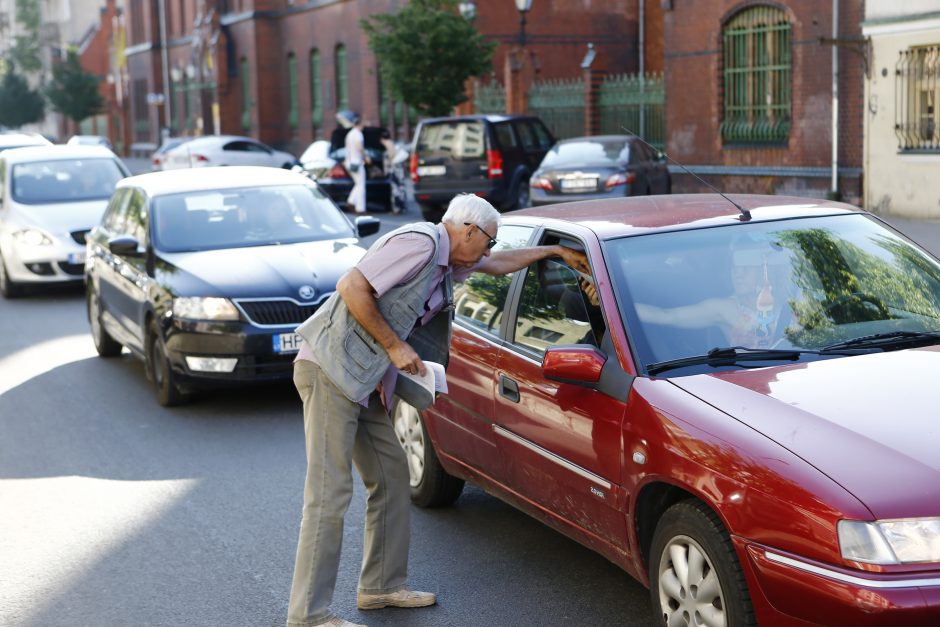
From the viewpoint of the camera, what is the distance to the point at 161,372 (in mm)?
9773

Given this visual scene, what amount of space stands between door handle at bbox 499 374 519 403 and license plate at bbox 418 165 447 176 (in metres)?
19.2

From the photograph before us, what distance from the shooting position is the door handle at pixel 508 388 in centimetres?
553

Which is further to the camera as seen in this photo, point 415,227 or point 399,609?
point 399,609

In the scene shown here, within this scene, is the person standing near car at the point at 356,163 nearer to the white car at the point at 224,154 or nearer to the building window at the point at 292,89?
the white car at the point at 224,154

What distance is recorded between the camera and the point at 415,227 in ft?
15.8

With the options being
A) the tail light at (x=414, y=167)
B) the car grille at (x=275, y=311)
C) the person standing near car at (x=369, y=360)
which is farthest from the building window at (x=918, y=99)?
the person standing near car at (x=369, y=360)

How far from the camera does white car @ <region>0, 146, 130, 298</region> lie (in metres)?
16.5

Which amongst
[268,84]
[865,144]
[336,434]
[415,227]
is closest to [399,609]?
[336,434]

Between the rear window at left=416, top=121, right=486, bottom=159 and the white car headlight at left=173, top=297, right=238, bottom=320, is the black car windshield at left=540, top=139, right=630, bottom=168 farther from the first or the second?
the white car headlight at left=173, top=297, right=238, bottom=320

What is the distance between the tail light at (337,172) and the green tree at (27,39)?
250 ft

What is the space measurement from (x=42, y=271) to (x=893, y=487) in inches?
568

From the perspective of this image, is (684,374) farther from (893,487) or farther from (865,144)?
(865,144)

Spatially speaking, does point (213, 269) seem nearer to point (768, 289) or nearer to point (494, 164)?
point (768, 289)

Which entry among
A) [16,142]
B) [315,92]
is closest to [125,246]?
[16,142]
